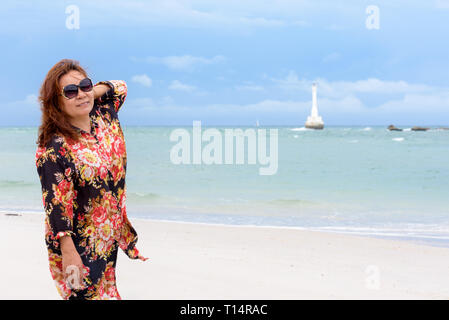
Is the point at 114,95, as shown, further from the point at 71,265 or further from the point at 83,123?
the point at 71,265

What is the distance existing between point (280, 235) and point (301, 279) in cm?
266

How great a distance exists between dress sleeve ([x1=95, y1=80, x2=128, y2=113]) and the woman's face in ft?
0.86

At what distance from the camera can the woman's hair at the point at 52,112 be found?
7.38 feet

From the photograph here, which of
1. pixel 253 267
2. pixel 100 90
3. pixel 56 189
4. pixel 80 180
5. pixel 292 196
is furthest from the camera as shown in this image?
pixel 292 196

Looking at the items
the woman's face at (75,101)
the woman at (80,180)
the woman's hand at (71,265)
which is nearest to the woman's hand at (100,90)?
the woman at (80,180)

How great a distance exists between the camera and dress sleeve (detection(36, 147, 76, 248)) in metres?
2.18

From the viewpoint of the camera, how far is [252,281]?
5.15 metres

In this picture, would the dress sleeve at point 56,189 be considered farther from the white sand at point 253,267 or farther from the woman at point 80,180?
the white sand at point 253,267

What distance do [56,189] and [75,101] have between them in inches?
17.0

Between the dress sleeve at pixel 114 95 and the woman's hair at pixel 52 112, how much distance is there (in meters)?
0.33

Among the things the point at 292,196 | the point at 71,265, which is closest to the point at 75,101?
the point at 71,265

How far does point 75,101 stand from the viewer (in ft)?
7.57

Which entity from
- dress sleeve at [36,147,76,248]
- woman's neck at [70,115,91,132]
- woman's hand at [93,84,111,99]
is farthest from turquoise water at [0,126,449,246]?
dress sleeve at [36,147,76,248]
